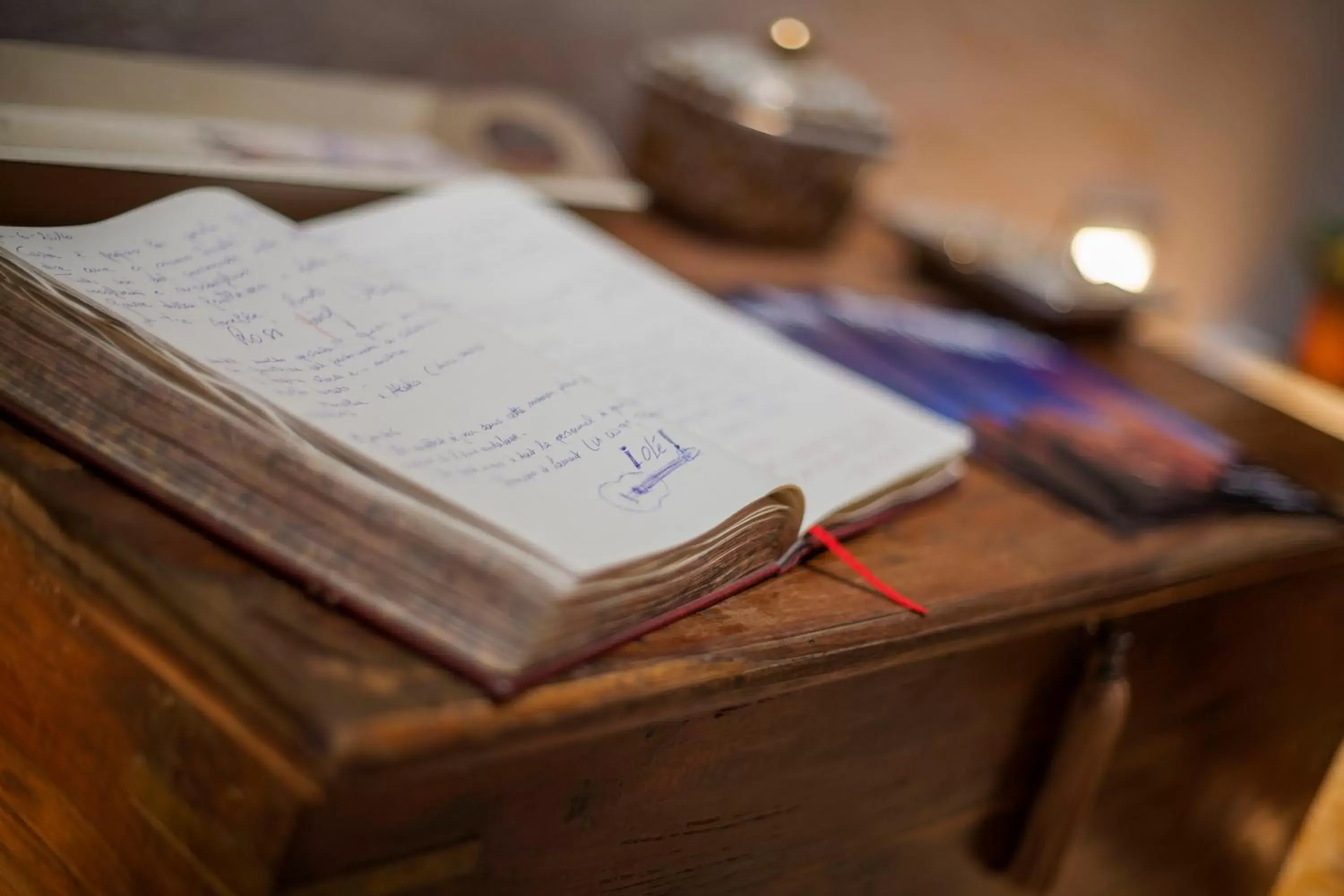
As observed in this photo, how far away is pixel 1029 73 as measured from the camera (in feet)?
5.57

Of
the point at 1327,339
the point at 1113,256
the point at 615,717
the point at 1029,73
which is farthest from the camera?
the point at 1327,339

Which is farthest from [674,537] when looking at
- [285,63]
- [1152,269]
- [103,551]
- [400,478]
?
[1152,269]

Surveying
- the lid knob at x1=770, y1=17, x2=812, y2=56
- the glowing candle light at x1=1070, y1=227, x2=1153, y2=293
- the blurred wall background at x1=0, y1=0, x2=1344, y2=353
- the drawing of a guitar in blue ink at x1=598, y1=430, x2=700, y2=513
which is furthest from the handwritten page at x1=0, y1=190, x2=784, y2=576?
the glowing candle light at x1=1070, y1=227, x2=1153, y2=293

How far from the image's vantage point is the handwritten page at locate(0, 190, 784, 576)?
45cm

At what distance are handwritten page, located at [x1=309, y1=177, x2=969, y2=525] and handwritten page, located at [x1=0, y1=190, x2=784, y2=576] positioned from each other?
9cm

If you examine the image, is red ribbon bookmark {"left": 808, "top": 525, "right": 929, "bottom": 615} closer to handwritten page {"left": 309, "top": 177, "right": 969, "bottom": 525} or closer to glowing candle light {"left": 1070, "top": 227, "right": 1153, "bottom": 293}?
handwritten page {"left": 309, "top": 177, "right": 969, "bottom": 525}

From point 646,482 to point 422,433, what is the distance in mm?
93

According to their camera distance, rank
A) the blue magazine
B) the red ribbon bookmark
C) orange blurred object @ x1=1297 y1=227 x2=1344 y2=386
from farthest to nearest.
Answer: orange blurred object @ x1=1297 y1=227 x2=1344 y2=386
the blue magazine
the red ribbon bookmark

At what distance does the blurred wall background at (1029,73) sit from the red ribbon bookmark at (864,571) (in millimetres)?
730

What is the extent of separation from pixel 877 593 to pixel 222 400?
1.03ft

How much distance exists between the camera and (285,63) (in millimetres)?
1071

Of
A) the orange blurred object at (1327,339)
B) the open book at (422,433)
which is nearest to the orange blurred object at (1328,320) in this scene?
the orange blurred object at (1327,339)

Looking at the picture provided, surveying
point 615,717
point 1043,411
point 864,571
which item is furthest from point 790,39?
point 615,717

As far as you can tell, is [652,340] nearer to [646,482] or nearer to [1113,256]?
[646,482]
